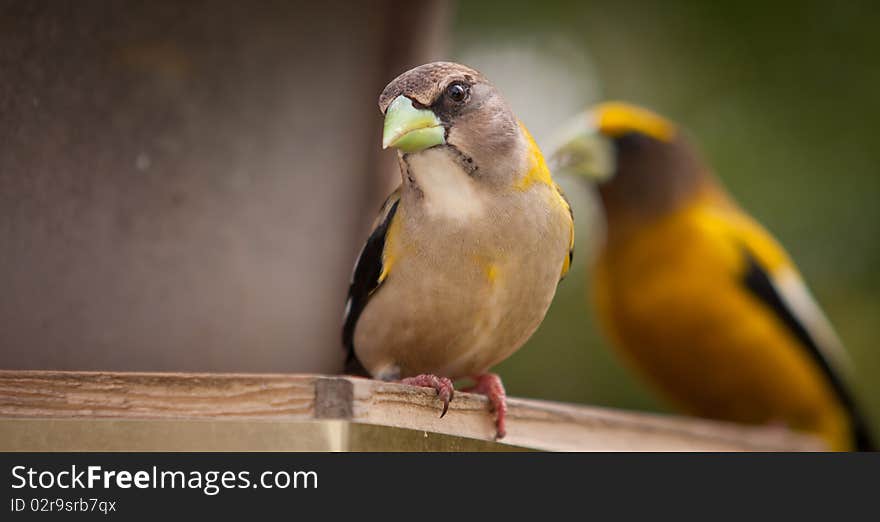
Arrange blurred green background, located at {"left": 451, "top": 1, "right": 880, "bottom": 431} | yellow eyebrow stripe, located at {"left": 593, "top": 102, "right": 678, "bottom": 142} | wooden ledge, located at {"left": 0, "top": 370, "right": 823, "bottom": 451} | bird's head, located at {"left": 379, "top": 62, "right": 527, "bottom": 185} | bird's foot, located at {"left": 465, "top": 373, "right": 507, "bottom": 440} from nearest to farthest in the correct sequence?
wooden ledge, located at {"left": 0, "top": 370, "right": 823, "bottom": 451} → bird's head, located at {"left": 379, "top": 62, "right": 527, "bottom": 185} → bird's foot, located at {"left": 465, "top": 373, "right": 507, "bottom": 440} → yellow eyebrow stripe, located at {"left": 593, "top": 102, "right": 678, "bottom": 142} → blurred green background, located at {"left": 451, "top": 1, "right": 880, "bottom": 431}

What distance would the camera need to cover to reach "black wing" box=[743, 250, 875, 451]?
4.86m

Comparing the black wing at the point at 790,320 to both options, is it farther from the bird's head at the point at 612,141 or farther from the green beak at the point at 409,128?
the green beak at the point at 409,128

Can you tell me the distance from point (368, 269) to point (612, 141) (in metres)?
2.93

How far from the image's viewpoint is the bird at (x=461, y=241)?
85.4 inches

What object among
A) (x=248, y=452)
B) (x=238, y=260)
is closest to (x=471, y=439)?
(x=248, y=452)

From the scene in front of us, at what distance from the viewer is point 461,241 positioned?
2209 mm

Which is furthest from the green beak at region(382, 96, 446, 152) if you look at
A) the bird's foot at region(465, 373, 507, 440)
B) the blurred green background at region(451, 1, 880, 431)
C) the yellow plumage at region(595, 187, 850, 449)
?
the blurred green background at region(451, 1, 880, 431)

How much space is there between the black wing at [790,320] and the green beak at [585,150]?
30.0 inches

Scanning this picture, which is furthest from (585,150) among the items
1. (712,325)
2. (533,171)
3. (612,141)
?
(533,171)

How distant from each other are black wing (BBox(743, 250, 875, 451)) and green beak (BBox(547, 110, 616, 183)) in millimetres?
761

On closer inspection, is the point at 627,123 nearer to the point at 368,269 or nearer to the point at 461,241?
the point at 368,269

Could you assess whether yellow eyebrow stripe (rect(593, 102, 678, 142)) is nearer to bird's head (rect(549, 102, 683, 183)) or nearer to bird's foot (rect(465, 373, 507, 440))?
bird's head (rect(549, 102, 683, 183))
